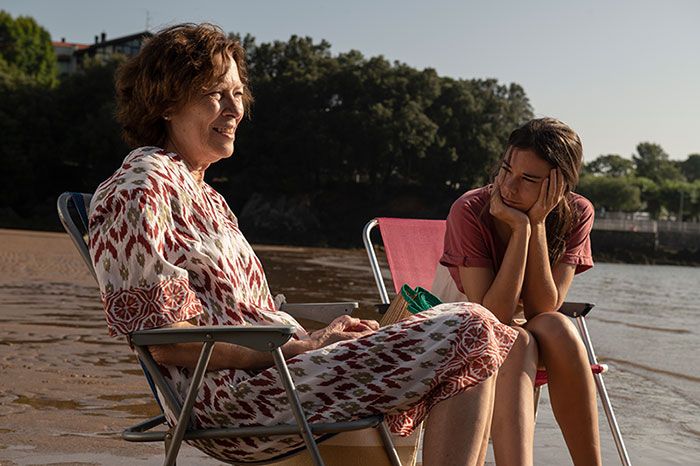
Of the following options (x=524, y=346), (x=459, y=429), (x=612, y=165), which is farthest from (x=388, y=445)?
(x=612, y=165)

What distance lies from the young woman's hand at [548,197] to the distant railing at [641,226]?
6305 centimetres

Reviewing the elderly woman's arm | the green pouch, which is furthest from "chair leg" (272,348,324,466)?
the green pouch

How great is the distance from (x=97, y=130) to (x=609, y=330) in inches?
1642

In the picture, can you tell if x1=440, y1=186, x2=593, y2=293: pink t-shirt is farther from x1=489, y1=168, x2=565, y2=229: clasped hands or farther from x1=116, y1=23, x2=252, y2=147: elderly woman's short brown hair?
x1=116, y1=23, x2=252, y2=147: elderly woman's short brown hair

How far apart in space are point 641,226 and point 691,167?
274 feet

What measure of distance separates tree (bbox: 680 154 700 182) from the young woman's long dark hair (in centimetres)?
14779

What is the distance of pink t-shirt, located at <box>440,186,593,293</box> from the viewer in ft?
10.7

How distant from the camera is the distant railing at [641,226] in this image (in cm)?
6594

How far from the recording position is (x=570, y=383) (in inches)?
116

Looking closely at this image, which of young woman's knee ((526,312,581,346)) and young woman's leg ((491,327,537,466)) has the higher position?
young woman's knee ((526,312,581,346))

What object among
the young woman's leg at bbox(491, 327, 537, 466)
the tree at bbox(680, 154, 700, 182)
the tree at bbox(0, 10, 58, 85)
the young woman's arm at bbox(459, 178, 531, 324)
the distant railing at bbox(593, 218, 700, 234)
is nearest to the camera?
the young woman's leg at bbox(491, 327, 537, 466)

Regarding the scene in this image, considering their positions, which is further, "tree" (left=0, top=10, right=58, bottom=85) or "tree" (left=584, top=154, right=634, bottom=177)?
"tree" (left=584, top=154, right=634, bottom=177)

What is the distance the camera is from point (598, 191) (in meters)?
89.6

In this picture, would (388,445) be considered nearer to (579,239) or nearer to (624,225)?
(579,239)
